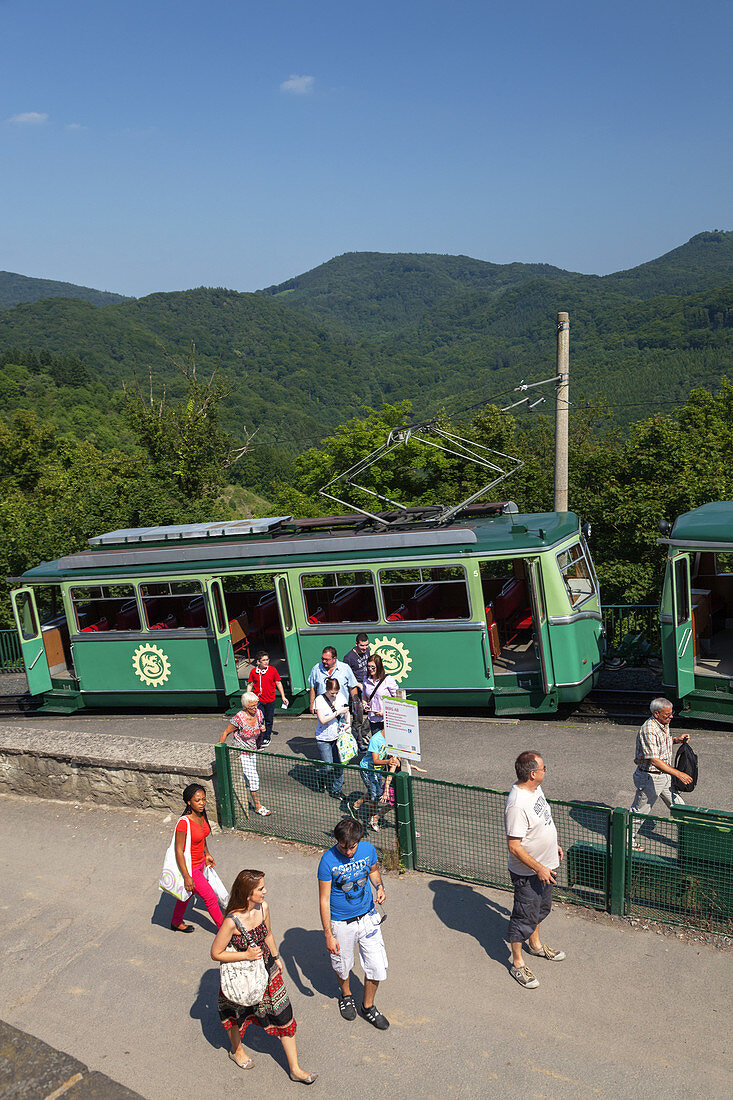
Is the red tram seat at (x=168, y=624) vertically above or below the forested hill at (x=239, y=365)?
below

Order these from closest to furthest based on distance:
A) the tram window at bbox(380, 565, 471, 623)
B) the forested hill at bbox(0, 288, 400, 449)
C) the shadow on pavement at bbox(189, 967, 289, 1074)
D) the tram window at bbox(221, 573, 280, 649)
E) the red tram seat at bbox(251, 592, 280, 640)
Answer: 1. the shadow on pavement at bbox(189, 967, 289, 1074)
2. the tram window at bbox(380, 565, 471, 623)
3. the tram window at bbox(221, 573, 280, 649)
4. the red tram seat at bbox(251, 592, 280, 640)
5. the forested hill at bbox(0, 288, 400, 449)

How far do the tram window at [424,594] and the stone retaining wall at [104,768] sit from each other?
3.95 metres

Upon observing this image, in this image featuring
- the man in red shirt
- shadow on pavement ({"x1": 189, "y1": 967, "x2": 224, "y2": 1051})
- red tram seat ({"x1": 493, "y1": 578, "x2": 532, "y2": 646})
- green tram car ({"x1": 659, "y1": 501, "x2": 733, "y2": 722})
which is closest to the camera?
shadow on pavement ({"x1": 189, "y1": 967, "x2": 224, "y2": 1051})

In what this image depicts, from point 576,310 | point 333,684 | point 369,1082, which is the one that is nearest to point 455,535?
point 333,684

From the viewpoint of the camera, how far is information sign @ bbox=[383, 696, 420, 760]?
27.5ft

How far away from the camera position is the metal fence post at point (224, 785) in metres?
8.50

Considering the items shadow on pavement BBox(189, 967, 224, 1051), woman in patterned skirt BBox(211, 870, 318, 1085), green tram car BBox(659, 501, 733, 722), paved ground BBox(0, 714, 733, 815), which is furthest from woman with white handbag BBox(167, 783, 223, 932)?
green tram car BBox(659, 501, 733, 722)

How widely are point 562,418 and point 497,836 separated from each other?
Result: 34.1 feet

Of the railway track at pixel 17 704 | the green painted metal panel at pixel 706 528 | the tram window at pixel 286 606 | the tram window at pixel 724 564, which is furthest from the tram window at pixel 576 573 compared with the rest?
the railway track at pixel 17 704

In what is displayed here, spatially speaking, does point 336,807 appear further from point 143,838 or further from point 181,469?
point 181,469

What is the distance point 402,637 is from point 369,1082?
6.98 meters

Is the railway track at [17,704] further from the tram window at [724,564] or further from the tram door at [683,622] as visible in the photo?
the tram window at [724,564]

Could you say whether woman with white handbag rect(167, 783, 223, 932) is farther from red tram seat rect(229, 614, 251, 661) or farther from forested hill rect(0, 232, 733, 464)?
forested hill rect(0, 232, 733, 464)

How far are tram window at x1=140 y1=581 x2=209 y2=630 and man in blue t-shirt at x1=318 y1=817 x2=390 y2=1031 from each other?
26.9ft
